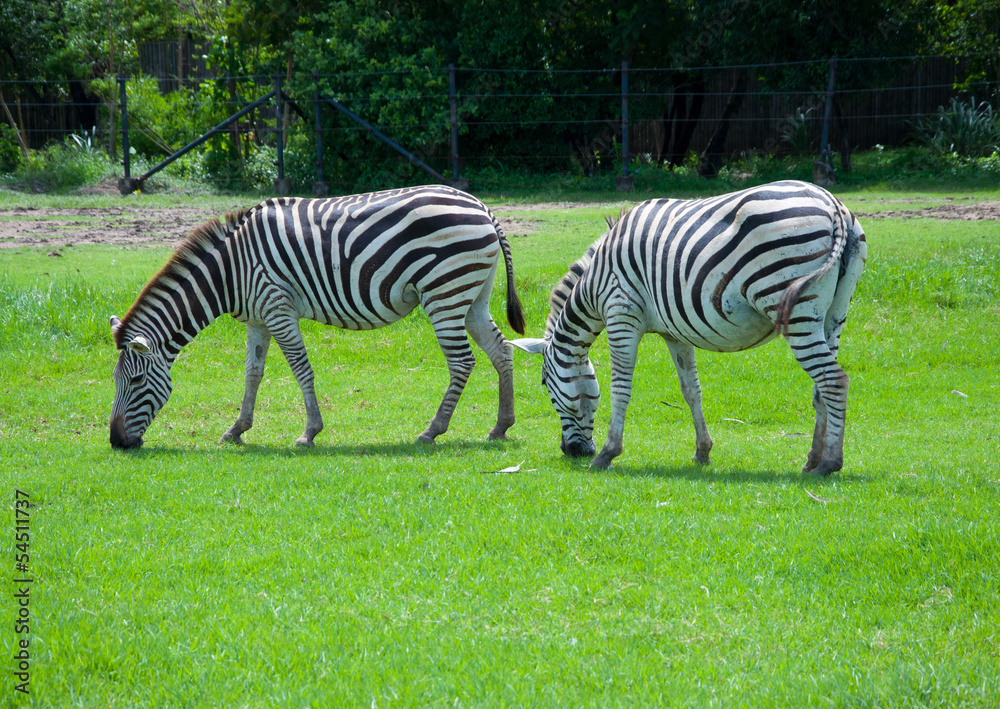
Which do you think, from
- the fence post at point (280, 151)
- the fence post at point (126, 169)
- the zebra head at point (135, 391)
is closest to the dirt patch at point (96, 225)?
the fence post at point (126, 169)

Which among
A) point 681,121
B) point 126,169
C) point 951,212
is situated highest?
point 681,121

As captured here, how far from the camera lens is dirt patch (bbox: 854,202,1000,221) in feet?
48.0

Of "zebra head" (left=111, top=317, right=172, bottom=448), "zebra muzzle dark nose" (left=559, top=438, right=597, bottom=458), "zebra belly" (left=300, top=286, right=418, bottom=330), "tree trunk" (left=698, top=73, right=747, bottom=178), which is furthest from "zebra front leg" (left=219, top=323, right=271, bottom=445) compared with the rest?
"tree trunk" (left=698, top=73, right=747, bottom=178)

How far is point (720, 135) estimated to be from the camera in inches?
882

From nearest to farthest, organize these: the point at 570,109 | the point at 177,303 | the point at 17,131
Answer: the point at 177,303
the point at 570,109
the point at 17,131

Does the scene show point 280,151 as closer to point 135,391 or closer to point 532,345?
point 135,391

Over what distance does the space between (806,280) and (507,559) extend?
2.55 metres

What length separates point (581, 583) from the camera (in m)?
4.36

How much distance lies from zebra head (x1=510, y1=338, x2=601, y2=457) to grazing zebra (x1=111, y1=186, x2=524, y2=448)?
106 cm

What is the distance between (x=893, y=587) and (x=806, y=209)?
2515mm

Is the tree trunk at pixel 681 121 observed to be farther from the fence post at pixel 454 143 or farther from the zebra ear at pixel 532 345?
the zebra ear at pixel 532 345

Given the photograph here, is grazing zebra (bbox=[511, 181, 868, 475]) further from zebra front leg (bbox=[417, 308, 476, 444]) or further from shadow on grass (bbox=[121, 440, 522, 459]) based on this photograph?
zebra front leg (bbox=[417, 308, 476, 444])

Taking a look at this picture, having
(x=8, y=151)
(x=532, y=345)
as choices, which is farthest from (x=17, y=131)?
(x=532, y=345)

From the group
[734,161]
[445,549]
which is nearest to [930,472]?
[445,549]
